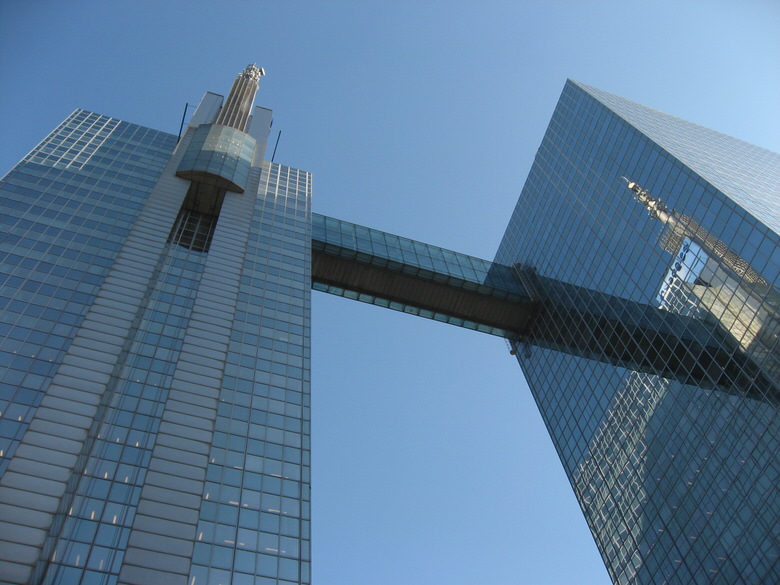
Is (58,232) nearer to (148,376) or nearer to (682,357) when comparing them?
(148,376)

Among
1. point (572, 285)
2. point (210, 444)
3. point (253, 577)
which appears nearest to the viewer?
point (253, 577)

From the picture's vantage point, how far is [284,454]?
4244 centimetres

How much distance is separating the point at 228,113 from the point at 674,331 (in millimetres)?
48927

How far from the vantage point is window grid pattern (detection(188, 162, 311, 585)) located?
35.6 meters

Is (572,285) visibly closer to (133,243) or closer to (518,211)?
(518,211)

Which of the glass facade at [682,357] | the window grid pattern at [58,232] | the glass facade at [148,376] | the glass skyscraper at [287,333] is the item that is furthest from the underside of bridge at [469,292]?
the window grid pattern at [58,232]

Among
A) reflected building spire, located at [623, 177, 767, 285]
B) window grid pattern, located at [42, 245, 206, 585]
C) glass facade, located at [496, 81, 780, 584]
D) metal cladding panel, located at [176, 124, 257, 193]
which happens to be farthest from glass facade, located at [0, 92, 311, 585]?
reflected building spire, located at [623, 177, 767, 285]

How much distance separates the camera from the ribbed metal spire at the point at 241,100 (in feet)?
262

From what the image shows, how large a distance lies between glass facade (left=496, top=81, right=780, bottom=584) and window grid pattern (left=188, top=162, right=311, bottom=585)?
2562cm

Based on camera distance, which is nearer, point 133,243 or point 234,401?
point 234,401

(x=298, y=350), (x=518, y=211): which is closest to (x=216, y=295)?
(x=298, y=350)

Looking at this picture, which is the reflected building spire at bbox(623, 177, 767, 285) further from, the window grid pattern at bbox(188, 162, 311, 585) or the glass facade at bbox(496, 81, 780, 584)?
the window grid pattern at bbox(188, 162, 311, 585)

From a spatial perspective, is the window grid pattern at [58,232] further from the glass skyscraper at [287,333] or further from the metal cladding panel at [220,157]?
the metal cladding panel at [220,157]

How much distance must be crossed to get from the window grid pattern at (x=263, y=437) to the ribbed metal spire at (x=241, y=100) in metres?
20.6
